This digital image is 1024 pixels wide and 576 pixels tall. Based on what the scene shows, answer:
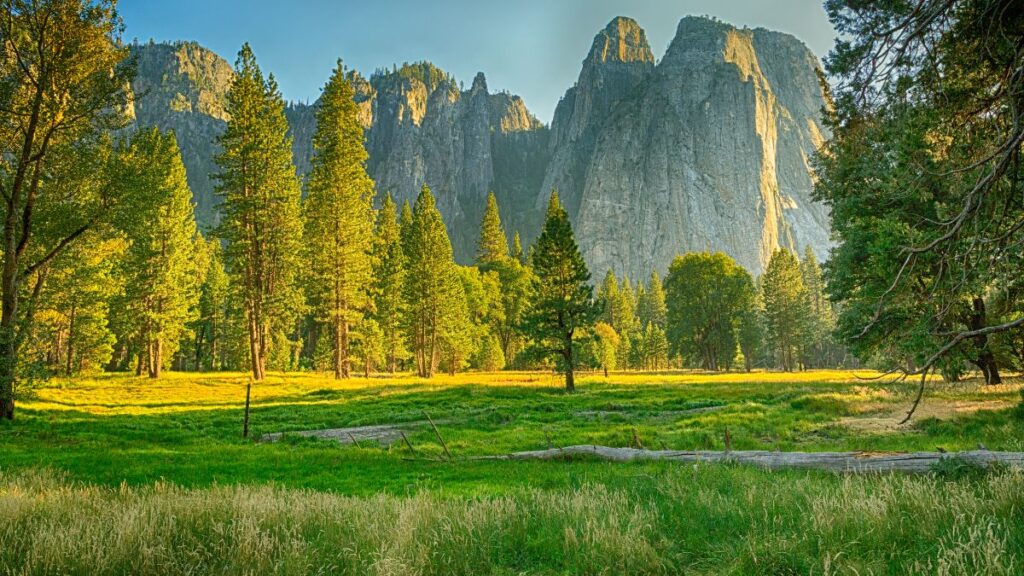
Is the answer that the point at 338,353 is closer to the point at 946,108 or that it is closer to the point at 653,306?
the point at 946,108

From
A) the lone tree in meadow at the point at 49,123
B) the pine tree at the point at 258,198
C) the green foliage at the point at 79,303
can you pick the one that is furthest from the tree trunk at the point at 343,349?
the lone tree in meadow at the point at 49,123

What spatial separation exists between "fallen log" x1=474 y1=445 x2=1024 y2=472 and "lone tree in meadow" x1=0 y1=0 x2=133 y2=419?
18255mm

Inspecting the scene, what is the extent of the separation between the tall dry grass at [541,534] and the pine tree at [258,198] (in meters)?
32.0

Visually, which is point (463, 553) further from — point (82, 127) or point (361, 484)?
point (82, 127)

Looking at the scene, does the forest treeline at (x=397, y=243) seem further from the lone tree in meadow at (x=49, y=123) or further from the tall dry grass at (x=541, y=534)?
the tall dry grass at (x=541, y=534)

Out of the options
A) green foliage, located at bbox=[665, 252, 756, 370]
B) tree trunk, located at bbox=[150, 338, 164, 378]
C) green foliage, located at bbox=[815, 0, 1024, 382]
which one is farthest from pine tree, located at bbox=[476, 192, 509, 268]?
green foliage, located at bbox=[815, 0, 1024, 382]

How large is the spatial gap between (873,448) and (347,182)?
39659 millimetres

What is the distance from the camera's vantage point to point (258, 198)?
36.9 m

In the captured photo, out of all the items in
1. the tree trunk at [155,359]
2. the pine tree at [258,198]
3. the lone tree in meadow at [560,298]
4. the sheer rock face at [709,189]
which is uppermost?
the sheer rock face at [709,189]

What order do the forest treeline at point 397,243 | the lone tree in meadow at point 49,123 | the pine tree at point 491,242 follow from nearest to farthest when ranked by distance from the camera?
the forest treeline at point 397,243 < the lone tree in meadow at point 49,123 < the pine tree at point 491,242

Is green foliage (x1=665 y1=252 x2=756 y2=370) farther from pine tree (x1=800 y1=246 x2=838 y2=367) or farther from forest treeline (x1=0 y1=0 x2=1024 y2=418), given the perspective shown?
pine tree (x1=800 y1=246 x2=838 y2=367)

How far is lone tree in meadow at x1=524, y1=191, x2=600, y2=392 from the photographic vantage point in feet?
113

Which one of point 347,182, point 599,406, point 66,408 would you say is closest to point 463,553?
point 599,406

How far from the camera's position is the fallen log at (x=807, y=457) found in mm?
7918
